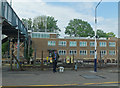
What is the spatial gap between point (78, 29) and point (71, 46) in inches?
1339

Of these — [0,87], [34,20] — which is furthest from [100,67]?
[34,20]

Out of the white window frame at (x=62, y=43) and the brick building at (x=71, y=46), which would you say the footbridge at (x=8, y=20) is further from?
the white window frame at (x=62, y=43)

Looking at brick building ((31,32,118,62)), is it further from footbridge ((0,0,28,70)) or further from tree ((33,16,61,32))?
footbridge ((0,0,28,70))

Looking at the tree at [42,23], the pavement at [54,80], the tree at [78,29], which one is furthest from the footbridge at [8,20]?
the tree at [78,29]

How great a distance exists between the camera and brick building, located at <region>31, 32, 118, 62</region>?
50.1m

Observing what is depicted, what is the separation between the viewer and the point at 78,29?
84.1 meters

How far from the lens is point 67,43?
51.3 m

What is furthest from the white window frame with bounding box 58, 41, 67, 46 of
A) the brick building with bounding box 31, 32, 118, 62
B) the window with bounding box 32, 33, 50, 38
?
the window with bounding box 32, 33, 50, 38

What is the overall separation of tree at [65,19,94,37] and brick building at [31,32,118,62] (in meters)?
28.0

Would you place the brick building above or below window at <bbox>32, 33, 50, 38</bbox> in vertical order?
below

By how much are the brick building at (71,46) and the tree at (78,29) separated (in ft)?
91.8

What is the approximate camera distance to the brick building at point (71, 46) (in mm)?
50062

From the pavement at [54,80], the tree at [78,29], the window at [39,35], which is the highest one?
the tree at [78,29]

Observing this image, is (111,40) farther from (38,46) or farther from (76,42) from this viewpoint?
(38,46)
